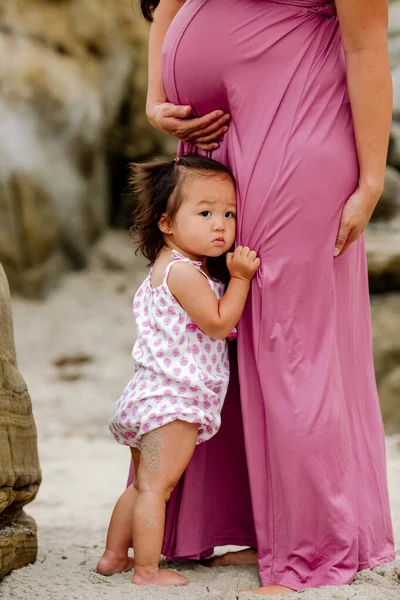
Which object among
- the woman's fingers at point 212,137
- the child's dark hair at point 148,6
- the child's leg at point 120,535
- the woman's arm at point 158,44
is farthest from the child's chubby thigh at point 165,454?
the child's dark hair at point 148,6

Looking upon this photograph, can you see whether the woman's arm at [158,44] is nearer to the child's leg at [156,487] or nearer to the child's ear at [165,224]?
the child's ear at [165,224]

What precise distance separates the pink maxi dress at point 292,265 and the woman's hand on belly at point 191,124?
36 millimetres

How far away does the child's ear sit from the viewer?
Answer: 2.66 meters

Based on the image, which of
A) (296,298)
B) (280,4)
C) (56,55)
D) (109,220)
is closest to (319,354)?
(296,298)

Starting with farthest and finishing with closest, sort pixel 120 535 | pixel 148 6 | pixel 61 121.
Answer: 1. pixel 61 121
2. pixel 148 6
3. pixel 120 535

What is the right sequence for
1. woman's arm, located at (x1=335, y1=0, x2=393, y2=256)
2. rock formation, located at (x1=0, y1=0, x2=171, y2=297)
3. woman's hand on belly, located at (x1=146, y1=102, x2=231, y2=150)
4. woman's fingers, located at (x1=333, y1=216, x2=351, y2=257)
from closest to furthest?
1. woman's arm, located at (x1=335, y1=0, x2=393, y2=256)
2. woman's fingers, located at (x1=333, y1=216, x2=351, y2=257)
3. woman's hand on belly, located at (x1=146, y1=102, x2=231, y2=150)
4. rock formation, located at (x1=0, y1=0, x2=171, y2=297)

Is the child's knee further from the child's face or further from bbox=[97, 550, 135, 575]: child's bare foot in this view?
the child's face

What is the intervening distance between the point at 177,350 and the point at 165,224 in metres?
0.35

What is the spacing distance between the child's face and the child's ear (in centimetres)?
6

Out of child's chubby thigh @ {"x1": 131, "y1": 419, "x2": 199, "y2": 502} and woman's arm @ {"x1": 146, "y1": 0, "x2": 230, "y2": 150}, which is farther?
woman's arm @ {"x1": 146, "y1": 0, "x2": 230, "y2": 150}

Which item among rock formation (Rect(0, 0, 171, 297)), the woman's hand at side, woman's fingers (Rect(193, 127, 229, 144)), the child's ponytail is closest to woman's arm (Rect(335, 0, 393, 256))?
the woman's hand at side

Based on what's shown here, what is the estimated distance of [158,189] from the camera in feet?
8.79

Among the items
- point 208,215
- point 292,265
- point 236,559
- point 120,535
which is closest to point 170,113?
point 208,215

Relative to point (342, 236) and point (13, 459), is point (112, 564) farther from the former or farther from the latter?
point (342, 236)
